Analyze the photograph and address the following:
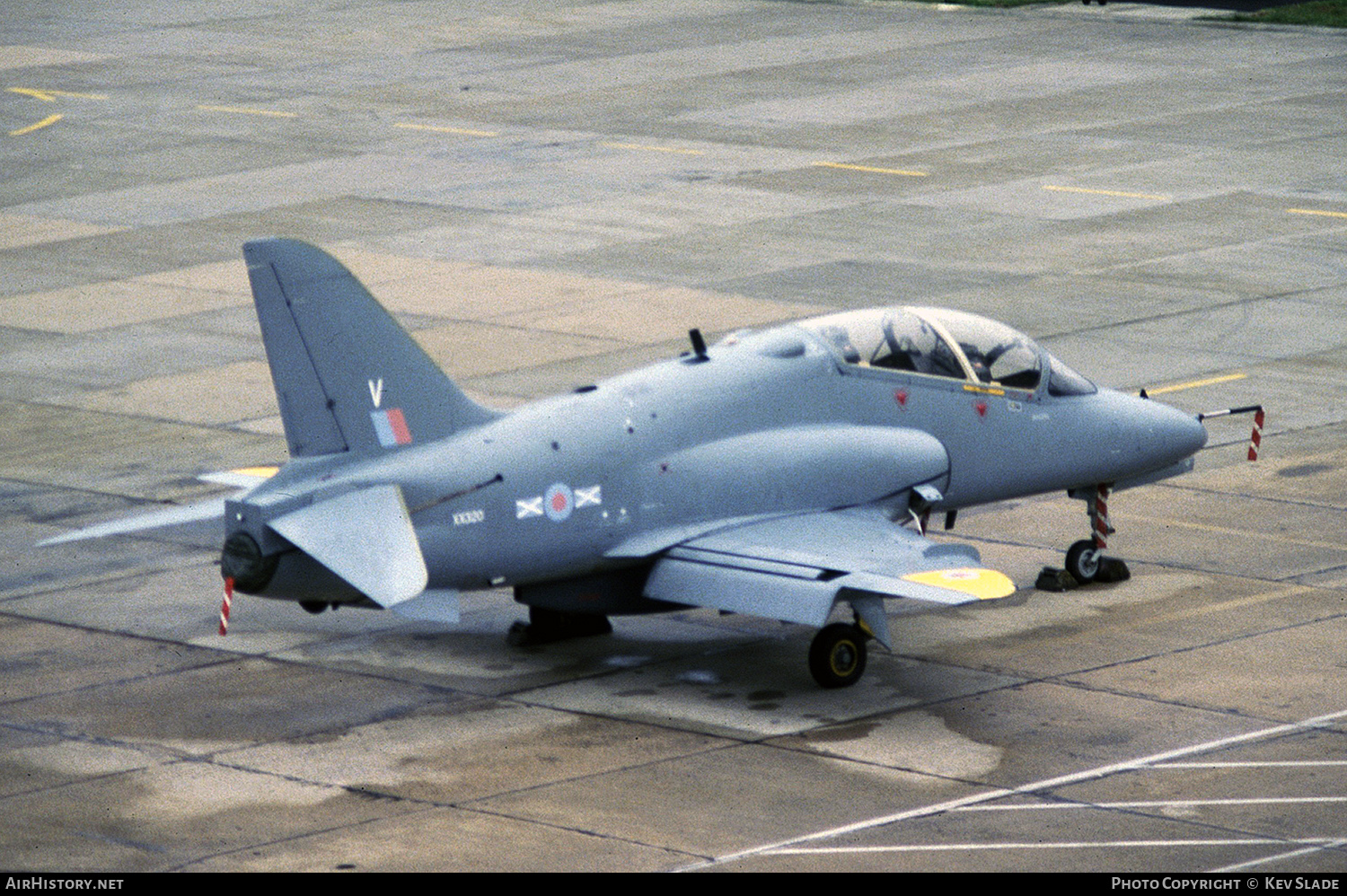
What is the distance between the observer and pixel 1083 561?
24203 mm

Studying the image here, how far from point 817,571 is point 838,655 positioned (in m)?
0.84

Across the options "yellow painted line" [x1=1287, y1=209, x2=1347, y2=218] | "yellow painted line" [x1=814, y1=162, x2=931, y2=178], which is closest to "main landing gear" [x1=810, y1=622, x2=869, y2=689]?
"yellow painted line" [x1=1287, y1=209, x2=1347, y2=218]

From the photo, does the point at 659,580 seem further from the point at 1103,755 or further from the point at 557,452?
the point at 1103,755

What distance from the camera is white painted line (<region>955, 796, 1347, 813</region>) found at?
1798cm

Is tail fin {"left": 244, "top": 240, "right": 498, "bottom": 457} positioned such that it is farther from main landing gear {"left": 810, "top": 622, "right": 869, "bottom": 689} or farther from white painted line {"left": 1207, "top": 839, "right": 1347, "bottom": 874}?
white painted line {"left": 1207, "top": 839, "right": 1347, "bottom": 874}

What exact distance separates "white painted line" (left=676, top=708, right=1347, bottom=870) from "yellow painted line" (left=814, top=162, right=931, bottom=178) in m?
27.0

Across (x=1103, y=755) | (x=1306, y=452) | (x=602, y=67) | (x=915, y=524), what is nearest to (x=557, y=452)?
(x=915, y=524)

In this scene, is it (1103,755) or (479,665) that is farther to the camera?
(479,665)

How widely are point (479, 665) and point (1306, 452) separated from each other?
11.7 m

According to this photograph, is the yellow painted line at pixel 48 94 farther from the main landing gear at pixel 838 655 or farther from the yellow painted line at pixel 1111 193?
the main landing gear at pixel 838 655

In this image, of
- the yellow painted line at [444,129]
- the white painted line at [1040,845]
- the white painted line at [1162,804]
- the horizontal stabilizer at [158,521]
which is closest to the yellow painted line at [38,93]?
the yellow painted line at [444,129]

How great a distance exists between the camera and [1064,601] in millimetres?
23812

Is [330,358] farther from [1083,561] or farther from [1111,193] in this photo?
[1111,193]

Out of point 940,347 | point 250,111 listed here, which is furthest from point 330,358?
point 250,111
